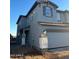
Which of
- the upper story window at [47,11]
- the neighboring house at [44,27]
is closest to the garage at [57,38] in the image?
the neighboring house at [44,27]

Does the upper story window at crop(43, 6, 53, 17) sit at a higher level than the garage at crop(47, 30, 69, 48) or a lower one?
higher

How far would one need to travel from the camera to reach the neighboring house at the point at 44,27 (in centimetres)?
160

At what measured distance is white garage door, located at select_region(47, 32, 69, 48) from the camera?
1640 mm

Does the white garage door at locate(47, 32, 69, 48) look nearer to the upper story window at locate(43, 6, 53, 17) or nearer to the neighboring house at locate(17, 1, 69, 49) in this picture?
the neighboring house at locate(17, 1, 69, 49)

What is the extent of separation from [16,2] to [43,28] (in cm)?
37

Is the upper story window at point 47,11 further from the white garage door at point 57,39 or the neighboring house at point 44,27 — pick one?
the white garage door at point 57,39

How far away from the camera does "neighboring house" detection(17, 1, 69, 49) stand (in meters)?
1.60

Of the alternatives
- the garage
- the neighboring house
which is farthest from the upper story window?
the garage

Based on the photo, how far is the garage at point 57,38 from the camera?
1.64m

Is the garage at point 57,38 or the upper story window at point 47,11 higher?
the upper story window at point 47,11

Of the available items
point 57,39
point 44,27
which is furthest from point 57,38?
point 44,27

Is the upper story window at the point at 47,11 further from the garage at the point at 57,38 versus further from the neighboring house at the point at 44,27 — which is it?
the garage at the point at 57,38
